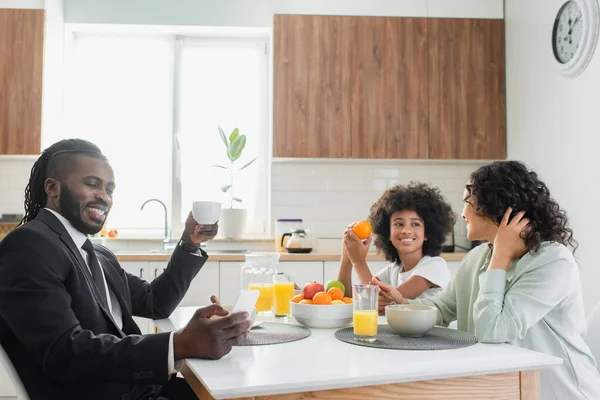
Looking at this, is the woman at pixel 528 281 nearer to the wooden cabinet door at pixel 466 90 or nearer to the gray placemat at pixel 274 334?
the gray placemat at pixel 274 334

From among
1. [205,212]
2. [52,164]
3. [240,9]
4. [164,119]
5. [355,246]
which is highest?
[240,9]

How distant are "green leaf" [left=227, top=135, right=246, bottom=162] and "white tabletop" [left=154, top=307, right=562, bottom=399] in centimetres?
266

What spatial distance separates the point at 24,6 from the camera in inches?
148

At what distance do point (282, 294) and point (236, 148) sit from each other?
2298 mm

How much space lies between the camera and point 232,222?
3980 millimetres

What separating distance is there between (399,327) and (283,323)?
A: 38cm

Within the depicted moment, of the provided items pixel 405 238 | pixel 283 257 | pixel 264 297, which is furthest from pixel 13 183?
pixel 405 238

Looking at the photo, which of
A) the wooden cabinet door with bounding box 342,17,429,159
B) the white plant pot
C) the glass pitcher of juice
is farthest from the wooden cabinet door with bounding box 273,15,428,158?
the glass pitcher of juice

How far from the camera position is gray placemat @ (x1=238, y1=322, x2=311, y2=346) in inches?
55.6

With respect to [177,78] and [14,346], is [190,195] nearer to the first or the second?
[177,78]

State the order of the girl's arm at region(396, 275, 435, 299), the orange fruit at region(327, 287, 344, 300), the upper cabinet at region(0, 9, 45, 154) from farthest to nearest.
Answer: the upper cabinet at region(0, 9, 45, 154) < the girl's arm at region(396, 275, 435, 299) < the orange fruit at region(327, 287, 344, 300)

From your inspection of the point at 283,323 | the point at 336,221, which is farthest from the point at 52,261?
the point at 336,221

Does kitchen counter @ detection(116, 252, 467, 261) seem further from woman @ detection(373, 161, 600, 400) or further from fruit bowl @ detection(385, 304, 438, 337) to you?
fruit bowl @ detection(385, 304, 438, 337)

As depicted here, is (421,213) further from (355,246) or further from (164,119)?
(164,119)
